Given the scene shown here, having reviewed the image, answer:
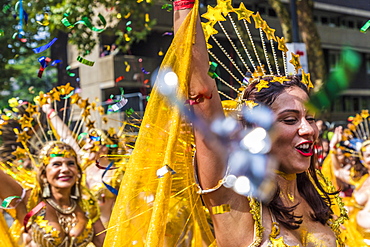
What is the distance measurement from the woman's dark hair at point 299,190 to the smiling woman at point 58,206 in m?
2.28

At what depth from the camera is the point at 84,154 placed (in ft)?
18.4

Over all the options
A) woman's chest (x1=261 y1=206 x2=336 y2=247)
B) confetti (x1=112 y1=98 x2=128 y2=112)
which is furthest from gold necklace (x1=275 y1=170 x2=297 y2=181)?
confetti (x1=112 y1=98 x2=128 y2=112)

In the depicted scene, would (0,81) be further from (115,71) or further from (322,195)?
(322,195)

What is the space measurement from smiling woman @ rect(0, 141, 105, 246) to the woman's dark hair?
2277 mm

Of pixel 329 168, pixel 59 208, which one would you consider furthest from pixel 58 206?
pixel 329 168

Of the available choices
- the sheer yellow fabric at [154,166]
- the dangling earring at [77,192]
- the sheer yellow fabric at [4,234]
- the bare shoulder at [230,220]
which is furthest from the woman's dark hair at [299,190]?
the dangling earring at [77,192]

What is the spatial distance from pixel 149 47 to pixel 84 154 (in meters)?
8.45

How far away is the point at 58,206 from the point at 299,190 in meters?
2.69

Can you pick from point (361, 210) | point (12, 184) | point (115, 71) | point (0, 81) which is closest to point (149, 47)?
point (115, 71)

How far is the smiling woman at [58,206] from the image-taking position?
476 centimetres

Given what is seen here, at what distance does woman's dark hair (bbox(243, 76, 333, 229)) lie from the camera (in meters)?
2.44

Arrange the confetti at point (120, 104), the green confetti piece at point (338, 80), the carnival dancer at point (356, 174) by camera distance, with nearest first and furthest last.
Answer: the green confetti piece at point (338, 80), the confetti at point (120, 104), the carnival dancer at point (356, 174)

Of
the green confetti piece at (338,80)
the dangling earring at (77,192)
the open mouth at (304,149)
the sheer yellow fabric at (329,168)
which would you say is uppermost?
the green confetti piece at (338,80)

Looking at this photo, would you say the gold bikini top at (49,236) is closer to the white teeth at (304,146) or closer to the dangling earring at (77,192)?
the dangling earring at (77,192)
